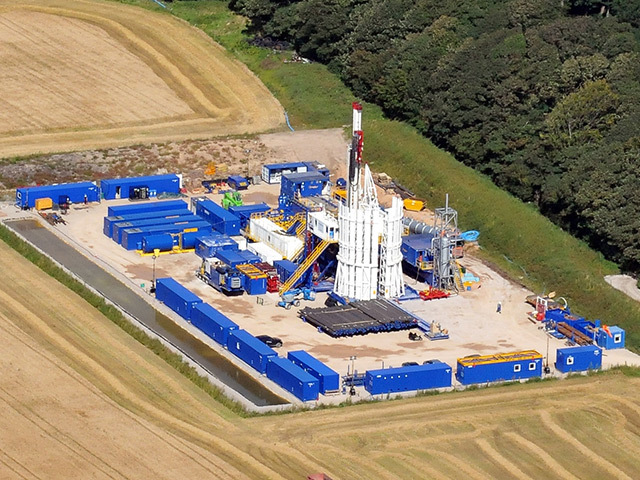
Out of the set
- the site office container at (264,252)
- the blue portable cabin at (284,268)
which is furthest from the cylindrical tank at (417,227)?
the blue portable cabin at (284,268)

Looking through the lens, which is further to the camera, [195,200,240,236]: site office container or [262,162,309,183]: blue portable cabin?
[262,162,309,183]: blue portable cabin

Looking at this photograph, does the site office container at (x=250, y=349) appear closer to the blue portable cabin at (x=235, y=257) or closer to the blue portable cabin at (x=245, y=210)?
the blue portable cabin at (x=235, y=257)

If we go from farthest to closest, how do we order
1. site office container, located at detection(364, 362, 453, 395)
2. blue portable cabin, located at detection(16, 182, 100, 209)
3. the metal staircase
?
blue portable cabin, located at detection(16, 182, 100, 209)
the metal staircase
site office container, located at detection(364, 362, 453, 395)

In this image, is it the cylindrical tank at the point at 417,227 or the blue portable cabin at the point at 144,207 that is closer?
the cylindrical tank at the point at 417,227

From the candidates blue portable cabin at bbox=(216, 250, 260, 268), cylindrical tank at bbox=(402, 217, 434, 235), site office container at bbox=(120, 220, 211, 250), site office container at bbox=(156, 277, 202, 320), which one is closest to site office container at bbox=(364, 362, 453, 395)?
site office container at bbox=(156, 277, 202, 320)

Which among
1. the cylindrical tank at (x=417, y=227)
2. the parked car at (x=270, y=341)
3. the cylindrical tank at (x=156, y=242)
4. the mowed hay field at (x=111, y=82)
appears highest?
the mowed hay field at (x=111, y=82)

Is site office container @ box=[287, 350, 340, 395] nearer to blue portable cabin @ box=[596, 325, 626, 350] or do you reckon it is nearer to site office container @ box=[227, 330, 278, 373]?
site office container @ box=[227, 330, 278, 373]

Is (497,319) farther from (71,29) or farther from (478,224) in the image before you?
(71,29)
